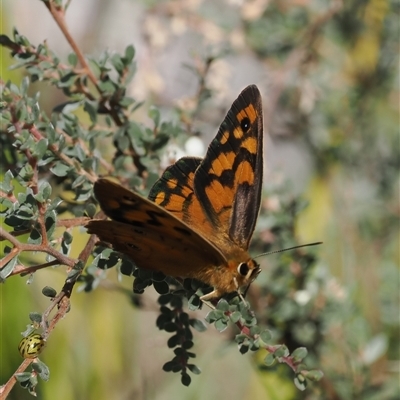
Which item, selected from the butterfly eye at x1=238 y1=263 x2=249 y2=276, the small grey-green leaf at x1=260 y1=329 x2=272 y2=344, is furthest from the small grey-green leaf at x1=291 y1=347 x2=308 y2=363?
the butterfly eye at x1=238 y1=263 x2=249 y2=276

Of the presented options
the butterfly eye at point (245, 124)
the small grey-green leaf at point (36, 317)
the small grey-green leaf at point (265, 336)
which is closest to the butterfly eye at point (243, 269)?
the small grey-green leaf at point (265, 336)

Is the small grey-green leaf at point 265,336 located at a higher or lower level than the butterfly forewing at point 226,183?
lower

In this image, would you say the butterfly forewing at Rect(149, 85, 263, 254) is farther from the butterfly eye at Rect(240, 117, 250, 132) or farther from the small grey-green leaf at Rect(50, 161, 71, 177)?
the small grey-green leaf at Rect(50, 161, 71, 177)

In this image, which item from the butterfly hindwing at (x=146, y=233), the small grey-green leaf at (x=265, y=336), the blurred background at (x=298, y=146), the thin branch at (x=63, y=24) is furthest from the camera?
the blurred background at (x=298, y=146)

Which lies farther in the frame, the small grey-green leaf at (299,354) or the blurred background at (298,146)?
the blurred background at (298,146)

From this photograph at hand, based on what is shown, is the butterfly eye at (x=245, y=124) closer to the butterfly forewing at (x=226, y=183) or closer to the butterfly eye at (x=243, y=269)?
the butterfly forewing at (x=226, y=183)

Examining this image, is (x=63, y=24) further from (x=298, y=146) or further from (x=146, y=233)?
(x=298, y=146)

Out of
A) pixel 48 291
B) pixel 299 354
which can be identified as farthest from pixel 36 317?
pixel 299 354
